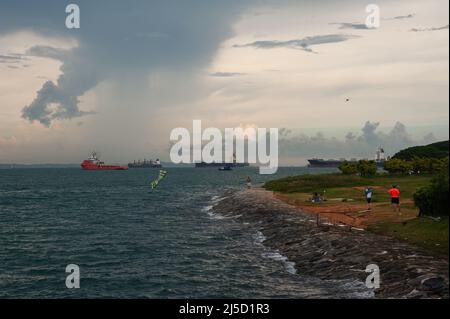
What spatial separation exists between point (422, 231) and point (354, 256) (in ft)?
19.0

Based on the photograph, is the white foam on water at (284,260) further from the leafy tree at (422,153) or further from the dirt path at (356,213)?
the leafy tree at (422,153)

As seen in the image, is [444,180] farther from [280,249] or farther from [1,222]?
[1,222]

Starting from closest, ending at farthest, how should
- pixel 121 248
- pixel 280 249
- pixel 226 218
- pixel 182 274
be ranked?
1. pixel 182 274
2. pixel 280 249
3. pixel 121 248
4. pixel 226 218

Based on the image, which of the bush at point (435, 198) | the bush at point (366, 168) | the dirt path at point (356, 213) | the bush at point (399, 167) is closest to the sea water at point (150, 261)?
the dirt path at point (356, 213)

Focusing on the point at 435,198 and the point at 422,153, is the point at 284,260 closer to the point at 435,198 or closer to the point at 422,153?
the point at 435,198

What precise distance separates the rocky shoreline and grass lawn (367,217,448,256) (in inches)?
34.4

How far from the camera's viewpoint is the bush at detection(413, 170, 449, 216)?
27431 millimetres

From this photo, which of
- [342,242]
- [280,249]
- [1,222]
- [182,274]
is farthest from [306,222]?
[1,222]

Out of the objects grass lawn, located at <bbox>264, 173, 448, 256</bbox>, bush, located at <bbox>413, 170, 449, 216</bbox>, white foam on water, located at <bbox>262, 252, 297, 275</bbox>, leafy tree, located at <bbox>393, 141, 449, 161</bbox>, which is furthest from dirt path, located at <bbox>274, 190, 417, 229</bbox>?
leafy tree, located at <bbox>393, 141, 449, 161</bbox>

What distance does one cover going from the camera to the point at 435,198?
2978 cm

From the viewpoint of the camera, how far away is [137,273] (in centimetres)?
3033

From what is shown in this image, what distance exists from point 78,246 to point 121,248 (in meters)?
4.67

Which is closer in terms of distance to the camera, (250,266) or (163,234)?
(250,266)

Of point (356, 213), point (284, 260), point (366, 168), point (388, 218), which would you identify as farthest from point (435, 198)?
point (366, 168)
